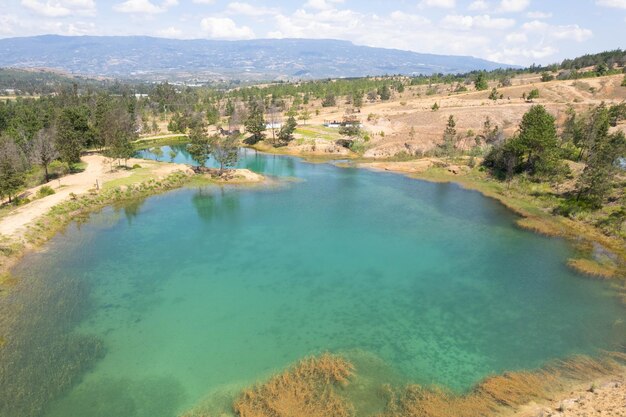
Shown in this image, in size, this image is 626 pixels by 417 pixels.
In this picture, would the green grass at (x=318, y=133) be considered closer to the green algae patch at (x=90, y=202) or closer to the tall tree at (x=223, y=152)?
the tall tree at (x=223, y=152)

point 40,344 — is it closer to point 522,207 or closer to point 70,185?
point 70,185

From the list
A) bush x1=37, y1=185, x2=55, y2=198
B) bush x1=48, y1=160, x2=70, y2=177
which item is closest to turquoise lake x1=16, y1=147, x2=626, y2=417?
bush x1=37, y1=185, x2=55, y2=198

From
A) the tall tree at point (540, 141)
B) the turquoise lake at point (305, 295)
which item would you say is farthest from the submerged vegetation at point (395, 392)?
the tall tree at point (540, 141)

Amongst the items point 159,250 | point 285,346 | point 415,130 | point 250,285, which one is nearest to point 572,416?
point 285,346

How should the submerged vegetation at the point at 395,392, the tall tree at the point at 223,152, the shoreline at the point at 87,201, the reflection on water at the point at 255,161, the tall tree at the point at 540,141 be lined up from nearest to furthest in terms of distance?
the submerged vegetation at the point at 395,392, the shoreline at the point at 87,201, the tall tree at the point at 540,141, the tall tree at the point at 223,152, the reflection on water at the point at 255,161

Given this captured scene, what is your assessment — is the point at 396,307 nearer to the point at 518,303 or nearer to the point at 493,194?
the point at 518,303

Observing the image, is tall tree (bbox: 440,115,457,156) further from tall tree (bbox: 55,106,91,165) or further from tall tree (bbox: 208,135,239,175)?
tall tree (bbox: 55,106,91,165)
